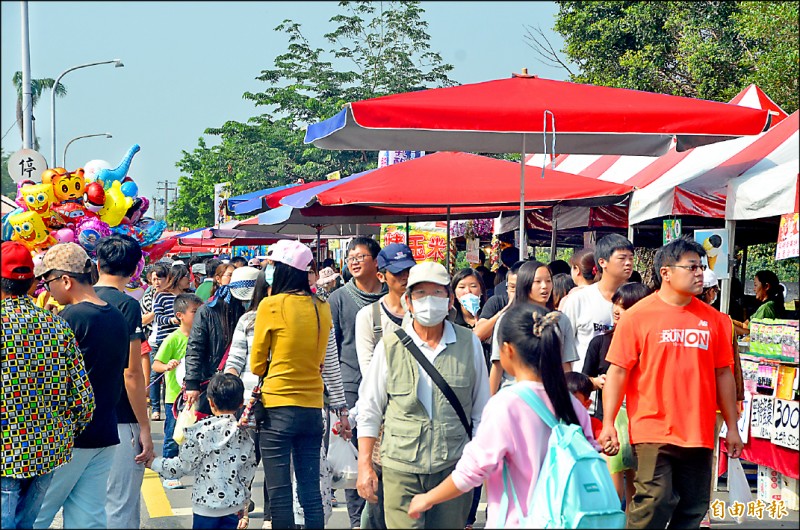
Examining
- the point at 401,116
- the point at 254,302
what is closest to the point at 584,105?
the point at 401,116

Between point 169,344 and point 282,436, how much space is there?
3.09 meters

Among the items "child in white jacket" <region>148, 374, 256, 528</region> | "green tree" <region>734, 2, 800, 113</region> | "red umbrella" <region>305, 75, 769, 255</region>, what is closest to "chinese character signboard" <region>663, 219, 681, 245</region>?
"red umbrella" <region>305, 75, 769, 255</region>

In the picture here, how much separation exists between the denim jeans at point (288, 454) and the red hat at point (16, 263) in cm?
161

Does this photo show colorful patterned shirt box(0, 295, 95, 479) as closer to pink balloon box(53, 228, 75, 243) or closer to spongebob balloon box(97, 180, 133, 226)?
pink balloon box(53, 228, 75, 243)

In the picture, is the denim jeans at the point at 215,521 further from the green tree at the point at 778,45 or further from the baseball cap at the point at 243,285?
the green tree at the point at 778,45

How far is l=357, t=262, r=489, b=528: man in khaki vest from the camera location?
13.8 ft

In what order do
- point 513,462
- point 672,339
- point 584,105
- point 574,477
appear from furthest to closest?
point 584,105
point 672,339
point 513,462
point 574,477

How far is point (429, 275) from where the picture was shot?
4.44m

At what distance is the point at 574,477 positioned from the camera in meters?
3.13

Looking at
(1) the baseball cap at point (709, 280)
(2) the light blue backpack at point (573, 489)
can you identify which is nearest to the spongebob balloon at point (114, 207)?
(1) the baseball cap at point (709, 280)

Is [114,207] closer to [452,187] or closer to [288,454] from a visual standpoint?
[452,187]

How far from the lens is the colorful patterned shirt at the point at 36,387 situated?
4.19 metres

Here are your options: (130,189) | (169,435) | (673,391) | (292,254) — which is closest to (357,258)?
(292,254)

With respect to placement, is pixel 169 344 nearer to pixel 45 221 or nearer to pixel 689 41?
pixel 45 221
